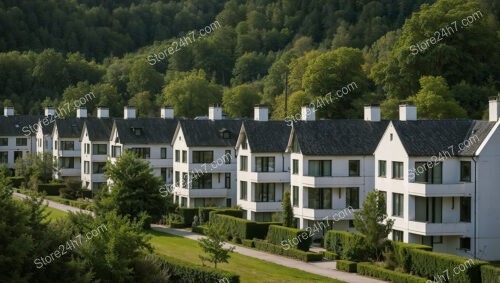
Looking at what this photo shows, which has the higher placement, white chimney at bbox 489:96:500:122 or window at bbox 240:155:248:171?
white chimney at bbox 489:96:500:122

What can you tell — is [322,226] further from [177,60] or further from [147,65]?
[177,60]

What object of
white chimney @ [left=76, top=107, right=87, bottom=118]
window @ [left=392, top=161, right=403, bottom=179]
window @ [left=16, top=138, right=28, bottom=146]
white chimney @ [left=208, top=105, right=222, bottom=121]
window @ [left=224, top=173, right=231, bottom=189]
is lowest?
window @ [left=224, top=173, right=231, bottom=189]

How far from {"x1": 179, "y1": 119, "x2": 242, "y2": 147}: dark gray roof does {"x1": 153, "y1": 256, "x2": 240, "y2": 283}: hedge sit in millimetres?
31991

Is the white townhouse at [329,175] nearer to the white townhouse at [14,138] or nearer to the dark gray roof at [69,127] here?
the dark gray roof at [69,127]

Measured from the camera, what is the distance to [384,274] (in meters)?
45.8

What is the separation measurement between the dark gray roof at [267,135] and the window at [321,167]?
702cm

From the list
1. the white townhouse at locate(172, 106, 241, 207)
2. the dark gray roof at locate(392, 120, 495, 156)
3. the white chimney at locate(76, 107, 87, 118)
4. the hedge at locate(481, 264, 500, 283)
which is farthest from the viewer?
the white chimney at locate(76, 107, 87, 118)

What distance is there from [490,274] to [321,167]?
22.4m

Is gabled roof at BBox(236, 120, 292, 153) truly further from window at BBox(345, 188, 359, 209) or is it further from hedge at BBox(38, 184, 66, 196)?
hedge at BBox(38, 184, 66, 196)

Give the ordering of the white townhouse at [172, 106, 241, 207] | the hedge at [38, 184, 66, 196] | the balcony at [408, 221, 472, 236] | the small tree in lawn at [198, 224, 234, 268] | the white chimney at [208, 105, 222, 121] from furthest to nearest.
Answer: the hedge at [38, 184, 66, 196]
the white chimney at [208, 105, 222, 121]
the white townhouse at [172, 106, 241, 207]
the balcony at [408, 221, 472, 236]
the small tree in lawn at [198, 224, 234, 268]

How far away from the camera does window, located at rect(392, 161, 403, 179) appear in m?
55.0

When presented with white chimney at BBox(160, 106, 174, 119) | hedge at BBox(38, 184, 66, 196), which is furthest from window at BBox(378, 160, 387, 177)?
hedge at BBox(38, 184, 66, 196)

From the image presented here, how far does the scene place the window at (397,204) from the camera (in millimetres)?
54531

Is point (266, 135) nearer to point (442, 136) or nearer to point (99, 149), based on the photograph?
point (442, 136)
